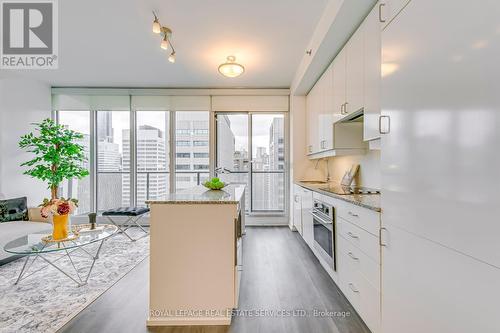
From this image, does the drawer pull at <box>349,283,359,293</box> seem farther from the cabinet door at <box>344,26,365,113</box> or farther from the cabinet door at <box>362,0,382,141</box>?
the cabinet door at <box>344,26,365,113</box>

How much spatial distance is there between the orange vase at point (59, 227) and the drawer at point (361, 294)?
105 inches

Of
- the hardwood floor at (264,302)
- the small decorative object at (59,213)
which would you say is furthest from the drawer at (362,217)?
the small decorative object at (59,213)

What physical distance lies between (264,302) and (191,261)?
2.64 feet

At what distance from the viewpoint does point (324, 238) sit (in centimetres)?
257

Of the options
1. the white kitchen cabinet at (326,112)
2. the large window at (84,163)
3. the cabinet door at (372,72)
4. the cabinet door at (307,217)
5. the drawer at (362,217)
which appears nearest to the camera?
the drawer at (362,217)

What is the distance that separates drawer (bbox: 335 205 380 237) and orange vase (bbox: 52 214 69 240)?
8.74 feet

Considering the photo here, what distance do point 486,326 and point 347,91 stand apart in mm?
2140

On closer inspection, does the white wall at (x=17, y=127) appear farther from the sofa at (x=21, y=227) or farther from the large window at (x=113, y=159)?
the sofa at (x=21, y=227)

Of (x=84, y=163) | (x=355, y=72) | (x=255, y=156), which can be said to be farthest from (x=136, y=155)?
(x=355, y=72)

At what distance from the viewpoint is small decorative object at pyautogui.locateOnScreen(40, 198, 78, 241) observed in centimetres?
231

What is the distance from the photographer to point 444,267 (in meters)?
1.03

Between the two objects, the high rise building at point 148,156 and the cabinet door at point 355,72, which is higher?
the cabinet door at point 355,72

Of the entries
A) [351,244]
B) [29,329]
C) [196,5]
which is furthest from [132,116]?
[351,244]

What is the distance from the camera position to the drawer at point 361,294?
1601 millimetres
